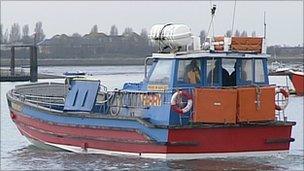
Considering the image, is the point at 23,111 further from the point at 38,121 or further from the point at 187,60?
the point at 187,60

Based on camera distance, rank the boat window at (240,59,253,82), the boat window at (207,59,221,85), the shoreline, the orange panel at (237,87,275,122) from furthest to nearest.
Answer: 1. the shoreline
2. the boat window at (240,59,253,82)
3. the boat window at (207,59,221,85)
4. the orange panel at (237,87,275,122)

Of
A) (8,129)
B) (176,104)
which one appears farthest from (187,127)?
(8,129)

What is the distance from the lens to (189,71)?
1991cm

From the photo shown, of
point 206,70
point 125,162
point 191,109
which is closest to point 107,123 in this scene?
point 125,162

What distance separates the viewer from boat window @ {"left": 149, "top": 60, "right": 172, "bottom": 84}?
65.6 ft

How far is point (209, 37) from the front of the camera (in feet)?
65.4

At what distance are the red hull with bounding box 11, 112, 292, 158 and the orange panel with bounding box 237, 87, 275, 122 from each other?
22cm

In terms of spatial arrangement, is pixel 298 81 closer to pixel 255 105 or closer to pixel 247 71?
pixel 247 71

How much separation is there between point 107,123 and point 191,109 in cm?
213

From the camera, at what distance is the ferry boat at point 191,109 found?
19.2 metres

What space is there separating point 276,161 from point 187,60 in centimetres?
301

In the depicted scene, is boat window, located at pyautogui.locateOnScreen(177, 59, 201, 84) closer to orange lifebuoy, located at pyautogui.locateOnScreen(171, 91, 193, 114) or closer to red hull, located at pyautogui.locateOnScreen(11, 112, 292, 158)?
orange lifebuoy, located at pyautogui.locateOnScreen(171, 91, 193, 114)

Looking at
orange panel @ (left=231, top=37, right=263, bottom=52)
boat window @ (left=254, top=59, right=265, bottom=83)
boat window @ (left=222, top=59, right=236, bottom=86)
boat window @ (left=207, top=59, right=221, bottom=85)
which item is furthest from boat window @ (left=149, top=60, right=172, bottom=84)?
boat window @ (left=254, top=59, right=265, bottom=83)

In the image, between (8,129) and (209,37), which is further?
(8,129)
